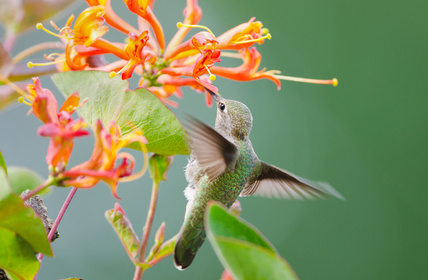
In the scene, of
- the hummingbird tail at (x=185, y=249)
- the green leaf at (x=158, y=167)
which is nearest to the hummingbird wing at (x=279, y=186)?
the hummingbird tail at (x=185, y=249)

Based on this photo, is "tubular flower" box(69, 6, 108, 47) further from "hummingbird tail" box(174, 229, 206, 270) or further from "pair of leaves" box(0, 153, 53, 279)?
"hummingbird tail" box(174, 229, 206, 270)

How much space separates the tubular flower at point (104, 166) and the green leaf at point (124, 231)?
27 cm

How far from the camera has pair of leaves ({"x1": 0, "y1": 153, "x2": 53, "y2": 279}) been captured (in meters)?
0.55

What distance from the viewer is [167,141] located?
808 mm

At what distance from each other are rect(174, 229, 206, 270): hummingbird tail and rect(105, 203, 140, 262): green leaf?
0.46 ft

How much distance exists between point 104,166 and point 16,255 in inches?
6.2

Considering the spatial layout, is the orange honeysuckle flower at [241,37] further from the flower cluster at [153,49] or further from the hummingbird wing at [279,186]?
the hummingbird wing at [279,186]

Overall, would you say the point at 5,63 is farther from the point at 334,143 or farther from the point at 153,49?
the point at 334,143

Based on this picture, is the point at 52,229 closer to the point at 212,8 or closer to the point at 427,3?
the point at 212,8

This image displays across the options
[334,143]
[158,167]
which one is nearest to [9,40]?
[158,167]

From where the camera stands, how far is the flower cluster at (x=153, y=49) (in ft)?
2.70

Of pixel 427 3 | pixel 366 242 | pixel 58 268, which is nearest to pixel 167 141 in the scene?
pixel 58 268

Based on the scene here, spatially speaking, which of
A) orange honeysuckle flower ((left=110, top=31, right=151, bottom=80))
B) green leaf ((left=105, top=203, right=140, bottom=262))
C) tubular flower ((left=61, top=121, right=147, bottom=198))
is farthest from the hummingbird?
tubular flower ((left=61, top=121, right=147, bottom=198))

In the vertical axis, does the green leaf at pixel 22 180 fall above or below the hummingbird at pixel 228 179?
below
